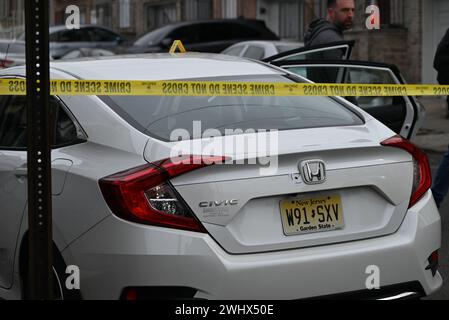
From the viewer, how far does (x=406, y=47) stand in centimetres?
2009

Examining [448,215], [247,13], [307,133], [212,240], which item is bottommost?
[448,215]

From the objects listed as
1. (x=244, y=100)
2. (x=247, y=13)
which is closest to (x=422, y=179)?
(x=244, y=100)

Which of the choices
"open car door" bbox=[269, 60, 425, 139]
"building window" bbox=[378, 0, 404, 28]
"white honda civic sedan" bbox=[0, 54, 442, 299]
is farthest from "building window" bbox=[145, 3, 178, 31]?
"white honda civic sedan" bbox=[0, 54, 442, 299]

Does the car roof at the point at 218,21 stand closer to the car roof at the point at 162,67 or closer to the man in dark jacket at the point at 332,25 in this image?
the man in dark jacket at the point at 332,25

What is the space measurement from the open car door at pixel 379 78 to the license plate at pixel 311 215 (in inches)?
99.8

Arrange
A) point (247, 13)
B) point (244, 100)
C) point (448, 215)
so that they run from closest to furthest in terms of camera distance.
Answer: point (244, 100) → point (448, 215) → point (247, 13)

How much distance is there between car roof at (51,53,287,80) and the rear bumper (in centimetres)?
103

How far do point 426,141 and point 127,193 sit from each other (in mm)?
9763

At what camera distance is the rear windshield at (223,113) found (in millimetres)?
4039

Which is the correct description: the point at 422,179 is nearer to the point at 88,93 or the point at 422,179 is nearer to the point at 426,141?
the point at 88,93

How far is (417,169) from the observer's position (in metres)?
4.21

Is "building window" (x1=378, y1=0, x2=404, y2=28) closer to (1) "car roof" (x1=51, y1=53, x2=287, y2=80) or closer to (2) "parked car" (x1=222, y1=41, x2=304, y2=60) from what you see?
(2) "parked car" (x1=222, y1=41, x2=304, y2=60)

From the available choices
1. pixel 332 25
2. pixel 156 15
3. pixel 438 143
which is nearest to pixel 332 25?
pixel 332 25

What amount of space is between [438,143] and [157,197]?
9.50 meters
